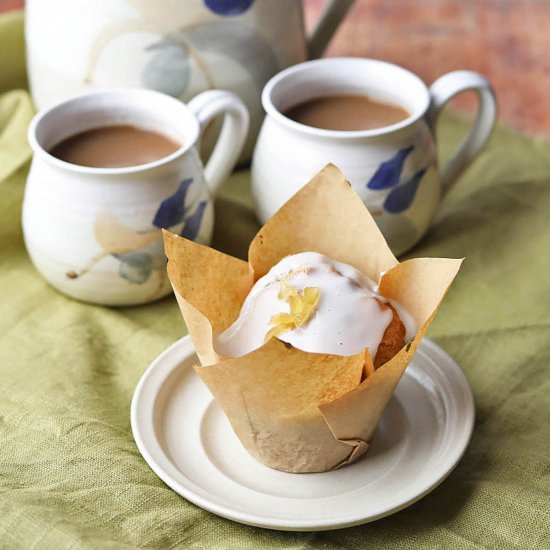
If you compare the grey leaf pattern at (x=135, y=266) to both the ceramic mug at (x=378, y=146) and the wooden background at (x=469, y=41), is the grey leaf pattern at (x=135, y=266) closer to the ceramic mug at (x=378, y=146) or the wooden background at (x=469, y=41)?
the ceramic mug at (x=378, y=146)

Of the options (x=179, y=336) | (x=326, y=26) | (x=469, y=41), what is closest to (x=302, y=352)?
(x=179, y=336)

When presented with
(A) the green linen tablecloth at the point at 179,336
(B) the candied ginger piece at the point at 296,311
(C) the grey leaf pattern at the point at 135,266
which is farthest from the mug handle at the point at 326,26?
(B) the candied ginger piece at the point at 296,311

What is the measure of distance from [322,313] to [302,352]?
0.26ft

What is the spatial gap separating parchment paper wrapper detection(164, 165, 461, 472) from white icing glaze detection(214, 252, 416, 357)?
0.02m

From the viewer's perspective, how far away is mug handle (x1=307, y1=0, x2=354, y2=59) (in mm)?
1150

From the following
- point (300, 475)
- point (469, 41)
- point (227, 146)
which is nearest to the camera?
point (300, 475)

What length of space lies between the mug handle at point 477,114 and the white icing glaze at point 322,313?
1.02ft

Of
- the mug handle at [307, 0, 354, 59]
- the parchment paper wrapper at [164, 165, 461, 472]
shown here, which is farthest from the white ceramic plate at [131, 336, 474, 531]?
the mug handle at [307, 0, 354, 59]

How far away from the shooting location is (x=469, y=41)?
144 centimetres

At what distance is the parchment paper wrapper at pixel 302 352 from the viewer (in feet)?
2.08

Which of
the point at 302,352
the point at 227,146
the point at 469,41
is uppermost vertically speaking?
the point at 302,352

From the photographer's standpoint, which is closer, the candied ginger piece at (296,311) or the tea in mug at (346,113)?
the candied ginger piece at (296,311)

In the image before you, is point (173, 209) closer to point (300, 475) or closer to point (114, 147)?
point (114, 147)

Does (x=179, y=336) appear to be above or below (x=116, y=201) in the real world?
below
